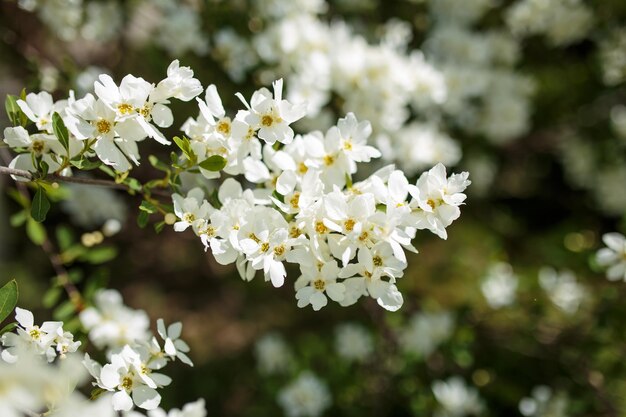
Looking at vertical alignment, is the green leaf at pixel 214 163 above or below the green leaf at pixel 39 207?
above

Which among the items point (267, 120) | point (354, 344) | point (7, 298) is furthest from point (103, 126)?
point (354, 344)

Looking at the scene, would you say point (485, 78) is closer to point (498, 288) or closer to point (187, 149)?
point (498, 288)

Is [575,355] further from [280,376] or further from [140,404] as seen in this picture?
[140,404]

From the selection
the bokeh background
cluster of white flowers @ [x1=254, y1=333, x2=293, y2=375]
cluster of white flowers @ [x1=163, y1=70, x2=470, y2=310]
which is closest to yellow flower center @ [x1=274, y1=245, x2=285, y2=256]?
cluster of white flowers @ [x1=163, y1=70, x2=470, y2=310]

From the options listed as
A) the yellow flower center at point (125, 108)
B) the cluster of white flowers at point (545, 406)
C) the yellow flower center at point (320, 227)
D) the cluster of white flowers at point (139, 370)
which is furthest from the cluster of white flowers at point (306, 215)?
the cluster of white flowers at point (545, 406)

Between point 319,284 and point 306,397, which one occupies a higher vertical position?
point 319,284

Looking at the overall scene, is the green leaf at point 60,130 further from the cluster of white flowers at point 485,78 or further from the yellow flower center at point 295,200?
the cluster of white flowers at point 485,78

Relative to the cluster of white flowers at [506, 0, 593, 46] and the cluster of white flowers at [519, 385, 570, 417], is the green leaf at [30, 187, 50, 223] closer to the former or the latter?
the cluster of white flowers at [519, 385, 570, 417]
